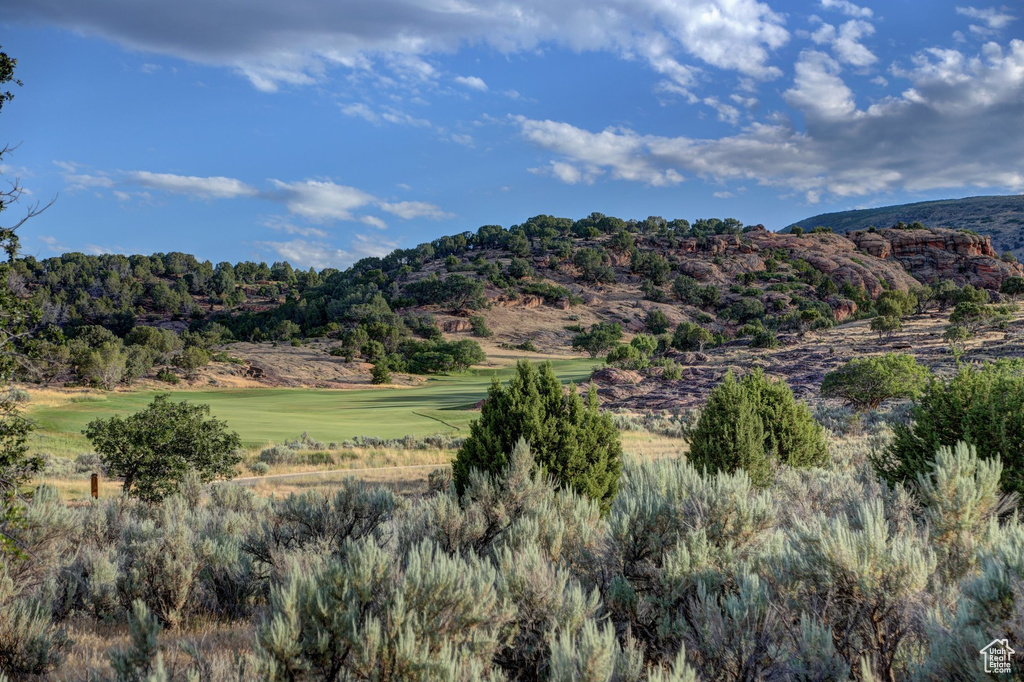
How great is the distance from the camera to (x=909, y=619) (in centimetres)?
389

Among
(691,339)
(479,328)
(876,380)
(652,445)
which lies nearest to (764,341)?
(691,339)

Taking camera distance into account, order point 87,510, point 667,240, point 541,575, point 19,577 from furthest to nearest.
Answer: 1. point 667,240
2. point 87,510
3. point 19,577
4. point 541,575

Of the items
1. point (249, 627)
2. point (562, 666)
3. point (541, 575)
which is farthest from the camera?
point (249, 627)

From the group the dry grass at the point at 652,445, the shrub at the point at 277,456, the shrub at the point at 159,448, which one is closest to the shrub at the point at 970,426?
the dry grass at the point at 652,445

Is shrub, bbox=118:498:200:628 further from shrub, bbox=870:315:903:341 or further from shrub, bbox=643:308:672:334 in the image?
shrub, bbox=643:308:672:334

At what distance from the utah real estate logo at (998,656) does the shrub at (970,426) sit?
203 inches

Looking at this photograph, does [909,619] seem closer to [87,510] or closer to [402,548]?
[402,548]

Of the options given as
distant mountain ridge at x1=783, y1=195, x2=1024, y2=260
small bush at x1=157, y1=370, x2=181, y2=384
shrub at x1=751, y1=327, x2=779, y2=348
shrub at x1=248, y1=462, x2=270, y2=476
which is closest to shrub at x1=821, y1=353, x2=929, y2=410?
shrub at x1=751, y1=327, x2=779, y2=348

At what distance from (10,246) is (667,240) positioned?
365 ft

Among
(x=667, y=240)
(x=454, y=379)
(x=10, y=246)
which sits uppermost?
(x=667, y=240)

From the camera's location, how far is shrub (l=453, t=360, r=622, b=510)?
9344 mm

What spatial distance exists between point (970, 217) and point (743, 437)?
17094 cm

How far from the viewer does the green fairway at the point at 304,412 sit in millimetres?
26422

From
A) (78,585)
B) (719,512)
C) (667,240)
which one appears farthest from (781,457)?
(667,240)
